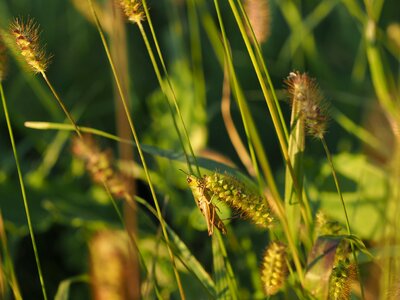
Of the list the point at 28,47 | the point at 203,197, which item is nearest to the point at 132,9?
the point at 28,47

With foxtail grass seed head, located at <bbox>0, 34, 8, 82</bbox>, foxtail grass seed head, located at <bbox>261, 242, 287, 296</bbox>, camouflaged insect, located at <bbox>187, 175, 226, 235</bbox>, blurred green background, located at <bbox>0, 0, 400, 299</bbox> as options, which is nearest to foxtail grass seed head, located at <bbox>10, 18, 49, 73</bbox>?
foxtail grass seed head, located at <bbox>0, 34, 8, 82</bbox>

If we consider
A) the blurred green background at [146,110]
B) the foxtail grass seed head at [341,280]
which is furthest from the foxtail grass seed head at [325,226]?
the blurred green background at [146,110]

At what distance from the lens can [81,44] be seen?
2.17 m

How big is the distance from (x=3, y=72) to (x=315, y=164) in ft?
2.35

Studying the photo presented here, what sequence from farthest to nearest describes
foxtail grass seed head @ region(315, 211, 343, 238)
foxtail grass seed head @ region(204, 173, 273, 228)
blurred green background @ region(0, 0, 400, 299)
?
blurred green background @ region(0, 0, 400, 299) < foxtail grass seed head @ region(315, 211, 343, 238) < foxtail grass seed head @ region(204, 173, 273, 228)

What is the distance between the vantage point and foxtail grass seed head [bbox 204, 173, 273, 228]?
2.49 feet

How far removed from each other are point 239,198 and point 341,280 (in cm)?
15

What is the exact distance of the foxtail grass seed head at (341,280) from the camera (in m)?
0.81

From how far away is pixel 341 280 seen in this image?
812 mm

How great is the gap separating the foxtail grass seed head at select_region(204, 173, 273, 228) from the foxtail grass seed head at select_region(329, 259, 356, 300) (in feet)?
0.29

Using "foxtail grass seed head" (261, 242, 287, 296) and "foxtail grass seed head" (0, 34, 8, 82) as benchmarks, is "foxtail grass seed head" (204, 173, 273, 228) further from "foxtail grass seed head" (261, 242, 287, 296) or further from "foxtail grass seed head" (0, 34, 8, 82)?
"foxtail grass seed head" (0, 34, 8, 82)

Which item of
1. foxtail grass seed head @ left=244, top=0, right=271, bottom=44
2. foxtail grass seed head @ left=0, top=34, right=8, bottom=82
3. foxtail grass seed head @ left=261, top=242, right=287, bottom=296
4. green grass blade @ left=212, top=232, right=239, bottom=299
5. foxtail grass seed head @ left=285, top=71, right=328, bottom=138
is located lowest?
green grass blade @ left=212, top=232, right=239, bottom=299

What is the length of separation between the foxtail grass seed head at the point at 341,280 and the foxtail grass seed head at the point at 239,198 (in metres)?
0.09

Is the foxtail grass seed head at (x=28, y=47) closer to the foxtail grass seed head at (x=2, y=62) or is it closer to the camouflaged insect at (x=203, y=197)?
the foxtail grass seed head at (x=2, y=62)
